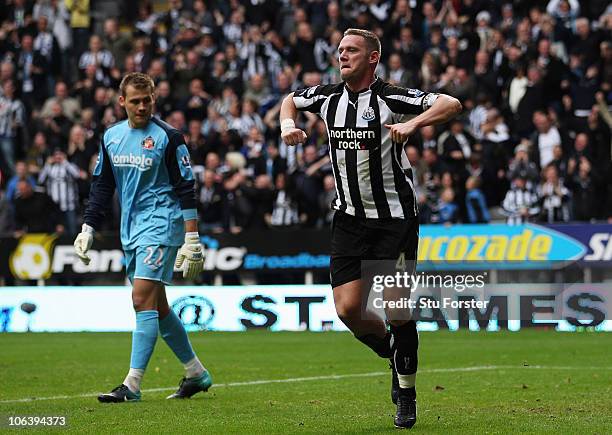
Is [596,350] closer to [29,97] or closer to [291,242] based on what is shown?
[291,242]

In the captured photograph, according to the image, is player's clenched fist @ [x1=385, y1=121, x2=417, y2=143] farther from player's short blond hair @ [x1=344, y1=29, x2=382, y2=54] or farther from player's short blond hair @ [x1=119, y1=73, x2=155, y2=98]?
player's short blond hair @ [x1=119, y1=73, x2=155, y2=98]

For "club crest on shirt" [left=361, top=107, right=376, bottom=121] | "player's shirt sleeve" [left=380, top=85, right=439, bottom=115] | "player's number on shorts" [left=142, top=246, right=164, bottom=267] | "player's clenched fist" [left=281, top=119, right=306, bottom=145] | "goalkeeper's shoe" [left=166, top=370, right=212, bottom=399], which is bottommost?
"goalkeeper's shoe" [left=166, top=370, right=212, bottom=399]

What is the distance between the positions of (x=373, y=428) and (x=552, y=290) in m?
10.8

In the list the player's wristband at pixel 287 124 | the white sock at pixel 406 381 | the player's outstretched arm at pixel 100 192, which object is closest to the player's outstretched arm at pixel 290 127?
the player's wristband at pixel 287 124

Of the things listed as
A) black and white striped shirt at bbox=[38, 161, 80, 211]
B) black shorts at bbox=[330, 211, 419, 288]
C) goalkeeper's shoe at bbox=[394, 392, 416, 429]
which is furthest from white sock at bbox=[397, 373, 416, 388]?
black and white striped shirt at bbox=[38, 161, 80, 211]

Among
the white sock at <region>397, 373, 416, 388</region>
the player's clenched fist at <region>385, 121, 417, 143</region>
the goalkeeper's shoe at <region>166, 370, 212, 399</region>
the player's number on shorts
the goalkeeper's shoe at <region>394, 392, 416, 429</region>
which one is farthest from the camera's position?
the goalkeeper's shoe at <region>166, 370, 212, 399</region>

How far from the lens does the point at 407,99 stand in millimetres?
8211

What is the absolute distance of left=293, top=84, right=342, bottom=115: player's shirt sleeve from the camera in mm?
8578

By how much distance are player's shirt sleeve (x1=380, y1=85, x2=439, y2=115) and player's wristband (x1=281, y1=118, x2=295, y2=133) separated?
0.63 m

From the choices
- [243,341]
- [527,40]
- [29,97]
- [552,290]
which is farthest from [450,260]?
[29,97]

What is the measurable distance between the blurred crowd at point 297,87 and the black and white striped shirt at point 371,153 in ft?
38.8

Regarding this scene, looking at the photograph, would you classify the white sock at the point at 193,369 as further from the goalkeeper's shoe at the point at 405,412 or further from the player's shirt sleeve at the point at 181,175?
the goalkeeper's shoe at the point at 405,412

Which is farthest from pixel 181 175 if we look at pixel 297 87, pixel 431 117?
pixel 297 87

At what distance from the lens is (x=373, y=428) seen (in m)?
8.07
